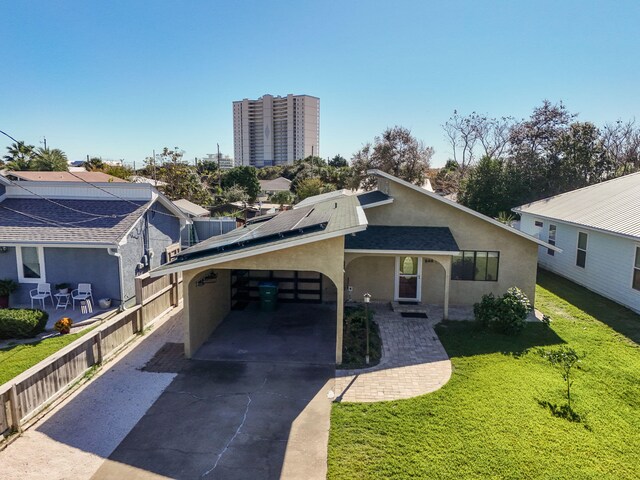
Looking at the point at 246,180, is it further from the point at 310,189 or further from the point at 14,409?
the point at 14,409

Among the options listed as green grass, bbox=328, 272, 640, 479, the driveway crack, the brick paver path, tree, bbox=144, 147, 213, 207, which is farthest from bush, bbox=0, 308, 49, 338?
tree, bbox=144, 147, 213, 207

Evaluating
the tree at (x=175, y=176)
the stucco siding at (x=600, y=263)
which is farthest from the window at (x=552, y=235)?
the tree at (x=175, y=176)

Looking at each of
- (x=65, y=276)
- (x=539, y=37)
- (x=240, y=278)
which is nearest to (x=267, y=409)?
(x=240, y=278)

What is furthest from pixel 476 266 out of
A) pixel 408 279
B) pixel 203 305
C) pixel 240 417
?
pixel 240 417

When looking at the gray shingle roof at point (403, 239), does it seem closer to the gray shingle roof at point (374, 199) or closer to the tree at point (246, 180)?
the gray shingle roof at point (374, 199)

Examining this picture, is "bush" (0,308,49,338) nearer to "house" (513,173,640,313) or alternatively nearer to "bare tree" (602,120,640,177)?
"house" (513,173,640,313)
